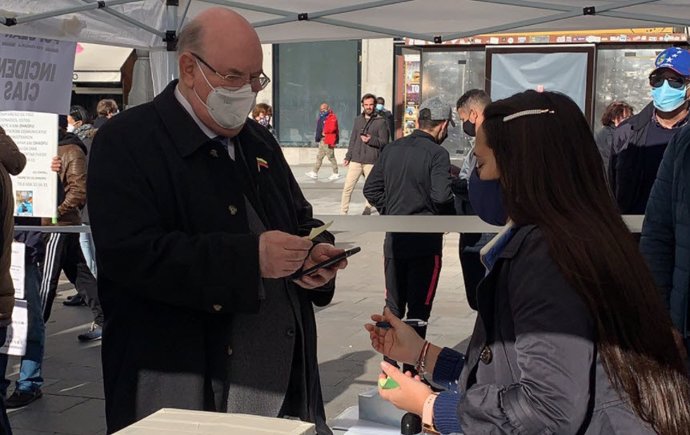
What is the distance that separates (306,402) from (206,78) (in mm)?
993

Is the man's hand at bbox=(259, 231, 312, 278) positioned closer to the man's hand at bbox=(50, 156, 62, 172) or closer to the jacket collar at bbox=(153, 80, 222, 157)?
the jacket collar at bbox=(153, 80, 222, 157)

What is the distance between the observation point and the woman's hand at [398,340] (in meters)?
2.52

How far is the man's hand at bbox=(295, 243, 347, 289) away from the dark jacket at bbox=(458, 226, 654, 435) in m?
0.69

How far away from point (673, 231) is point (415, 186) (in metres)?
3.00

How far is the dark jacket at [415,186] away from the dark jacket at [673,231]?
2.73 meters

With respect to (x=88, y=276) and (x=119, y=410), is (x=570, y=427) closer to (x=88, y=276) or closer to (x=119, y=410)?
(x=119, y=410)

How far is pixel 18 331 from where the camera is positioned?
17.8 feet

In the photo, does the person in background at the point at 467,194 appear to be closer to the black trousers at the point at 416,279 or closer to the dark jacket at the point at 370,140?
the black trousers at the point at 416,279

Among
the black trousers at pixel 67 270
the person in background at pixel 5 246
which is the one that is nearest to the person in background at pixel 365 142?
the black trousers at pixel 67 270

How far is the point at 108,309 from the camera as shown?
254 centimetres

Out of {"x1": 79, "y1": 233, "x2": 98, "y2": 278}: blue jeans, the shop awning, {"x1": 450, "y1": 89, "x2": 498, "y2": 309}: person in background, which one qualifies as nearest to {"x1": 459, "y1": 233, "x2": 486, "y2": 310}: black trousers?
{"x1": 450, "y1": 89, "x2": 498, "y2": 309}: person in background

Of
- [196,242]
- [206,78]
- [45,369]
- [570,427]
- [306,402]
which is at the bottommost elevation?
[45,369]

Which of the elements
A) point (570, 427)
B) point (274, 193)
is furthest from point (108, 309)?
point (570, 427)

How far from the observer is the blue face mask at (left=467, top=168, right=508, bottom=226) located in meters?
2.21
